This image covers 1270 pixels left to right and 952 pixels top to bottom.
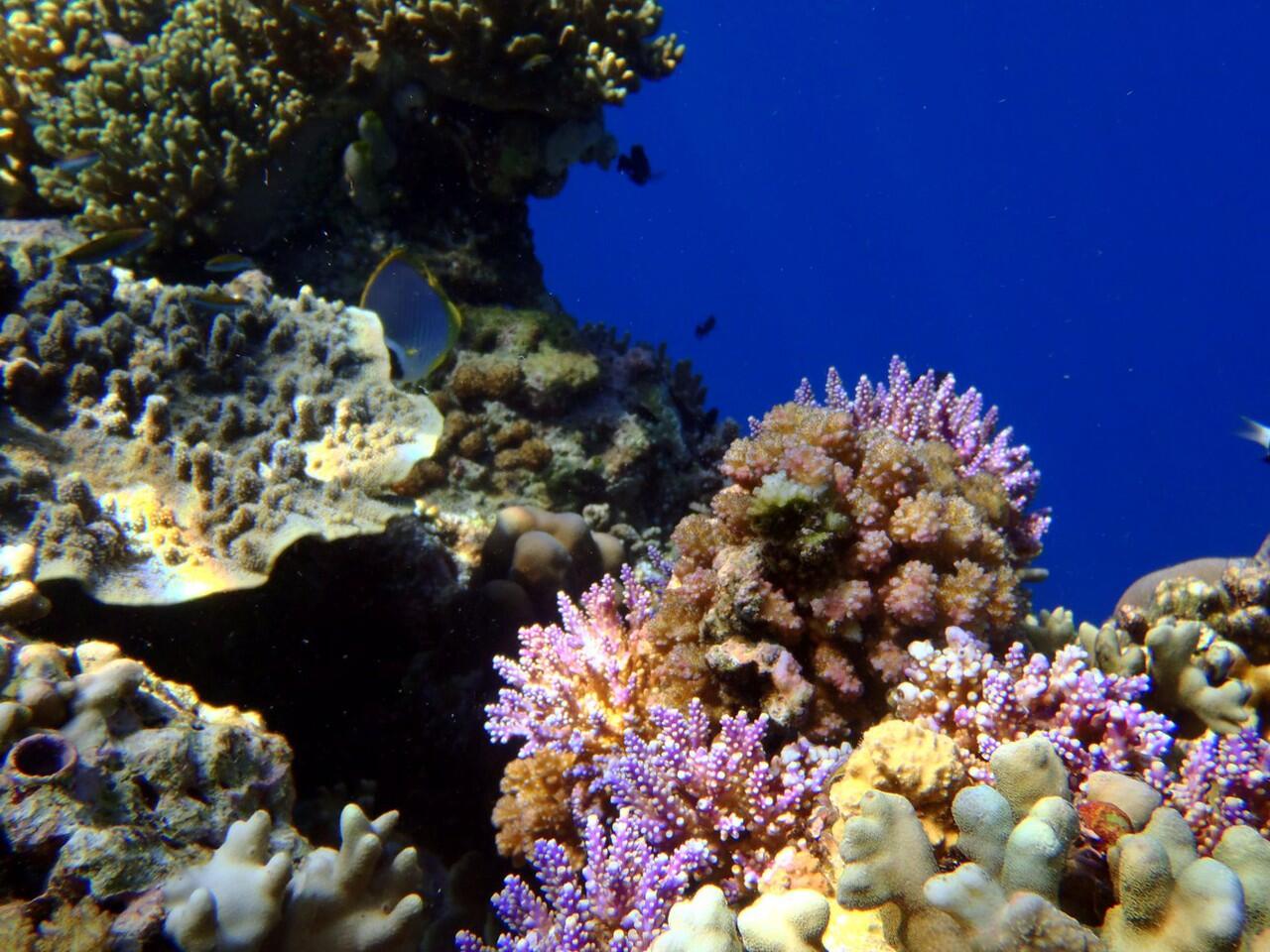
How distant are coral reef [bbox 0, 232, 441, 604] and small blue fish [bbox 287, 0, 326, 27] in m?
2.38

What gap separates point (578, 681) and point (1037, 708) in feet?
4.97

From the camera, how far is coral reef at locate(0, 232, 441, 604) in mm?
2539

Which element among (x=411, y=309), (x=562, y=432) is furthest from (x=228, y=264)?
(x=562, y=432)

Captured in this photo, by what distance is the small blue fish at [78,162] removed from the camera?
15.6 feet

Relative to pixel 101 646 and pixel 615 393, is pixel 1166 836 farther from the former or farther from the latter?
pixel 615 393

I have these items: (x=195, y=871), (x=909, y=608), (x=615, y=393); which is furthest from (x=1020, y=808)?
(x=615, y=393)

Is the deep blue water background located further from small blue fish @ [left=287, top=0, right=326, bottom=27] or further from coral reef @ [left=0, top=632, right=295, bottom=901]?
coral reef @ [left=0, top=632, right=295, bottom=901]

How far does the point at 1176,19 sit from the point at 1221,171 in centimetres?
1760

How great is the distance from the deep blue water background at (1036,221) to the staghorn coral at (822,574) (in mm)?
52148

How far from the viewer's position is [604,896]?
197 cm

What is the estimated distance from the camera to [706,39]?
275 ft

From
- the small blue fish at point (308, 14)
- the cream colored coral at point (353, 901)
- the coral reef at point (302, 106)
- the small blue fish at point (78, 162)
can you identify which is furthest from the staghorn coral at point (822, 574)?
the small blue fish at point (78, 162)

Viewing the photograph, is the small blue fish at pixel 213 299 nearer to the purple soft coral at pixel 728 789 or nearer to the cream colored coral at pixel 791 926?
the purple soft coral at pixel 728 789

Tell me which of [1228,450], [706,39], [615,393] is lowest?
[615,393]
